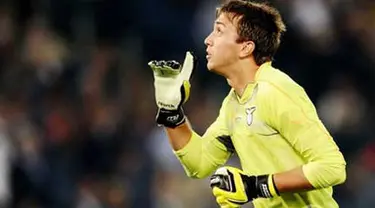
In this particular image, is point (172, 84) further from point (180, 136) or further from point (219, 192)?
point (219, 192)

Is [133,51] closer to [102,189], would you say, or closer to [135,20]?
[135,20]

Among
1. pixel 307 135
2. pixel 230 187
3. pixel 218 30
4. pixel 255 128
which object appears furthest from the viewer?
pixel 218 30

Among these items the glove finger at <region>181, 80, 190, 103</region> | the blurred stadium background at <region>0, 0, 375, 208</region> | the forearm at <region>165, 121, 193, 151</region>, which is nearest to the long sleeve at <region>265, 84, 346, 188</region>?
the glove finger at <region>181, 80, 190, 103</region>

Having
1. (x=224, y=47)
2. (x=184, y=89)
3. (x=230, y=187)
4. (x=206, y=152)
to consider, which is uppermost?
(x=224, y=47)

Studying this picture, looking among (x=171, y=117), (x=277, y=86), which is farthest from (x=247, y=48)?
(x=171, y=117)

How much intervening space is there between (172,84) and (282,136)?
748 mm

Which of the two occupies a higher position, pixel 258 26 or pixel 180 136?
pixel 258 26

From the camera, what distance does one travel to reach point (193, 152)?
567cm

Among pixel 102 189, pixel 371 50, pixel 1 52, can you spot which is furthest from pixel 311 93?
pixel 1 52

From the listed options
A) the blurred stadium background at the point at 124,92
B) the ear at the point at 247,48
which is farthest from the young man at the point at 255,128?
the blurred stadium background at the point at 124,92

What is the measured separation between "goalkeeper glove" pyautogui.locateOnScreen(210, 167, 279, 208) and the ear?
0.59 meters

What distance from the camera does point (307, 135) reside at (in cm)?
494

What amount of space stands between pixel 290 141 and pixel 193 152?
2.55 feet

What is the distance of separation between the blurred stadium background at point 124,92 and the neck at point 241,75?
4.02 metres
